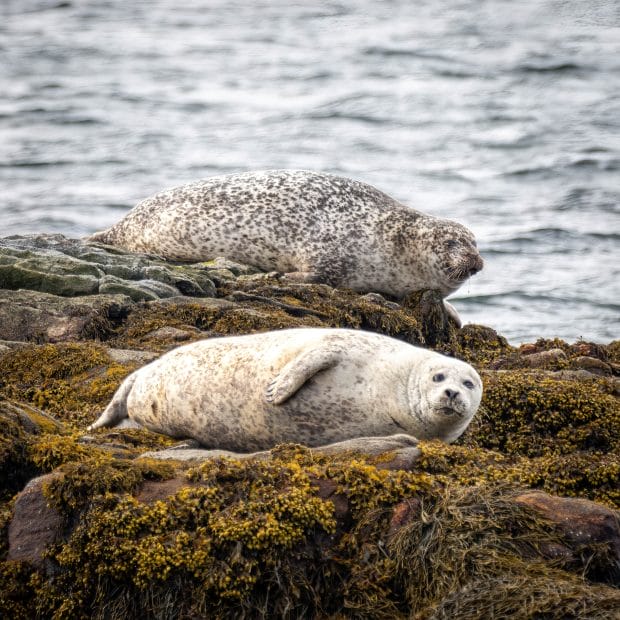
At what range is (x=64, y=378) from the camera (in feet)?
25.0

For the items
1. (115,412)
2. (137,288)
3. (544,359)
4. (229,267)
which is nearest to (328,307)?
(137,288)

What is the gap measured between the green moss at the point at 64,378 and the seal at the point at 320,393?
115 centimetres

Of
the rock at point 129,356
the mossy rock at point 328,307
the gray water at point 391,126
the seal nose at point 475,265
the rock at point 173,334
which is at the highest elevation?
the rock at point 129,356

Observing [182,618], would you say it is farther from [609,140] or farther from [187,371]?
[609,140]

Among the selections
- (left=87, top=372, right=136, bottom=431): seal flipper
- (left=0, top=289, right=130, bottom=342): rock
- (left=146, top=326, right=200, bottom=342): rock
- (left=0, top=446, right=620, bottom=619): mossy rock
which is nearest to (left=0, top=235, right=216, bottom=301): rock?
(left=0, top=289, right=130, bottom=342): rock

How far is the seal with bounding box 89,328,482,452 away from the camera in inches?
220

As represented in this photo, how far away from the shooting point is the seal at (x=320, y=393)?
5.58 m

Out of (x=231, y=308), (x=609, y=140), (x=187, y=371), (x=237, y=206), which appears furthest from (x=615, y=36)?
(x=187, y=371)

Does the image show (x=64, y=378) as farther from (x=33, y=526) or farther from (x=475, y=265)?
(x=475, y=265)

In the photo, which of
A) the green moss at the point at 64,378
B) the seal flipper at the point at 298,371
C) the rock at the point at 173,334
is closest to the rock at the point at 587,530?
the seal flipper at the point at 298,371

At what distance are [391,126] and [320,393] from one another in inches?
1206

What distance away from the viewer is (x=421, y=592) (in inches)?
165

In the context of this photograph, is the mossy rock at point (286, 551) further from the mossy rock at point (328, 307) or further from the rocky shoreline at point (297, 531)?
the mossy rock at point (328, 307)

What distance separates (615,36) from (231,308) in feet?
116
